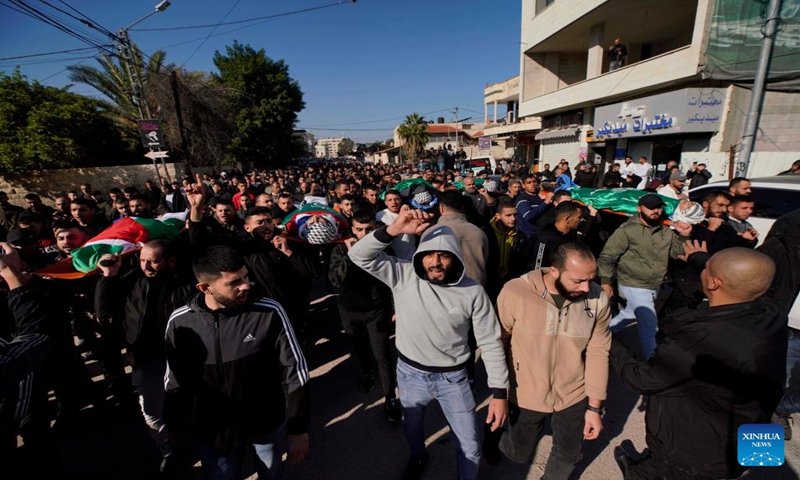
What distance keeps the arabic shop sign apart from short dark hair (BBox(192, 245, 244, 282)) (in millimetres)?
15991

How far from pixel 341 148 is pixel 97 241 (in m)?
132

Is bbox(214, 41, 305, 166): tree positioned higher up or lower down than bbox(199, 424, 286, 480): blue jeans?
higher up

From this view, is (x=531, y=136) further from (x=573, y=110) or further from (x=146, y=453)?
(x=146, y=453)

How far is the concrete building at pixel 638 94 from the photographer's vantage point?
475 inches

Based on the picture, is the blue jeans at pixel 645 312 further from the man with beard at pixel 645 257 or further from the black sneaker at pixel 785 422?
the black sneaker at pixel 785 422

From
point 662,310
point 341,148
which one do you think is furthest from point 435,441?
point 341,148

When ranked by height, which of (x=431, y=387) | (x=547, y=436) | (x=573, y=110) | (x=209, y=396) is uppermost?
(x=573, y=110)

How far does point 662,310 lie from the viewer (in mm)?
4035

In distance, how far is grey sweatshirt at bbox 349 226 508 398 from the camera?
83.0 inches

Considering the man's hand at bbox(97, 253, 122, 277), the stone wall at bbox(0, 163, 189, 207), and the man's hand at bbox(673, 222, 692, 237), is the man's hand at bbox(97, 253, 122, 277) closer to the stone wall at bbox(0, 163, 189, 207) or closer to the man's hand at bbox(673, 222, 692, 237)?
the man's hand at bbox(673, 222, 692, 237)

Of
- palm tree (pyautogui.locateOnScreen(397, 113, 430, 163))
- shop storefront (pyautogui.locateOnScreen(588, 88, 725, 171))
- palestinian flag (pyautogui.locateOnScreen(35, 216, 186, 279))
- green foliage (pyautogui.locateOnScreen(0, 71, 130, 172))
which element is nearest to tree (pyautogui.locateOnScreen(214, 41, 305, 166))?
green foliage (pyautogui.locateOnScreen(0, 71, 130, 172))

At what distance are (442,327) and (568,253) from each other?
89cm

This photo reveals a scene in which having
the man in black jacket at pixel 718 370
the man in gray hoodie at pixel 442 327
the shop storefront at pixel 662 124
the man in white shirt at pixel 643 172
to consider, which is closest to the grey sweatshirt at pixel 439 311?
the man in gray hoodie at pixel 442 327

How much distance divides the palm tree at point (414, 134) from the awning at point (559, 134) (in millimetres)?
24215
